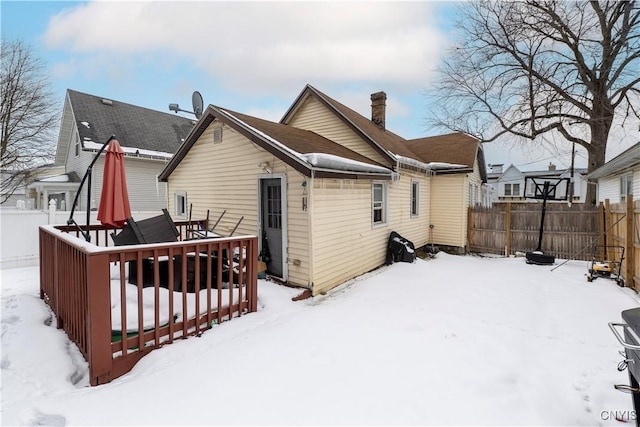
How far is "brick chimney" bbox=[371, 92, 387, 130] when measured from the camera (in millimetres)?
12773

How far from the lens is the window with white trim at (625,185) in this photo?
363 inches

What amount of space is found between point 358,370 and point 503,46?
19107mm

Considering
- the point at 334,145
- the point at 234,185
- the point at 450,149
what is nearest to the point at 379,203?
the point at 334,145

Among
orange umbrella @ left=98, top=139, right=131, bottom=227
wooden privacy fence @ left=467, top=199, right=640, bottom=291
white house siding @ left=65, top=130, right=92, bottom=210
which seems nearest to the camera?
orange umbrella @ left=98, top=139, right=131, bottom=227

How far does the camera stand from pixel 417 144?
14.5 m

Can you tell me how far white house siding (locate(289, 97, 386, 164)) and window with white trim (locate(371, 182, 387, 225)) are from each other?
101 cm

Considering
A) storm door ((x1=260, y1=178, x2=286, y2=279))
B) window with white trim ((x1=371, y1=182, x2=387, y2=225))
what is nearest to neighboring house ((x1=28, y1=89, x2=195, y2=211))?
storm door ((x1=260, y1=178, x2=286, y2=279))

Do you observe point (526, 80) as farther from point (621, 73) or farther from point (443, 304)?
point (443, 304)

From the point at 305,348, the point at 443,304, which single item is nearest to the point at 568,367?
the point at 443,304

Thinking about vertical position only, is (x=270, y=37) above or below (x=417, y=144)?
above

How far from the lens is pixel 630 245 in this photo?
680cm

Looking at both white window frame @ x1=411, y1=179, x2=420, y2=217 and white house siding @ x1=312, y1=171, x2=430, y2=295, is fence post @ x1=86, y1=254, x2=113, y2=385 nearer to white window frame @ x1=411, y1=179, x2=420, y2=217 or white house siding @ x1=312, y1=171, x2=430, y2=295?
white house siding @ x1=312, y1=171, x2=430, y2=295

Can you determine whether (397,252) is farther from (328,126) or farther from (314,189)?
(328,126)

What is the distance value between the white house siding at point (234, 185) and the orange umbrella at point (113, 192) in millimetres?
2681
